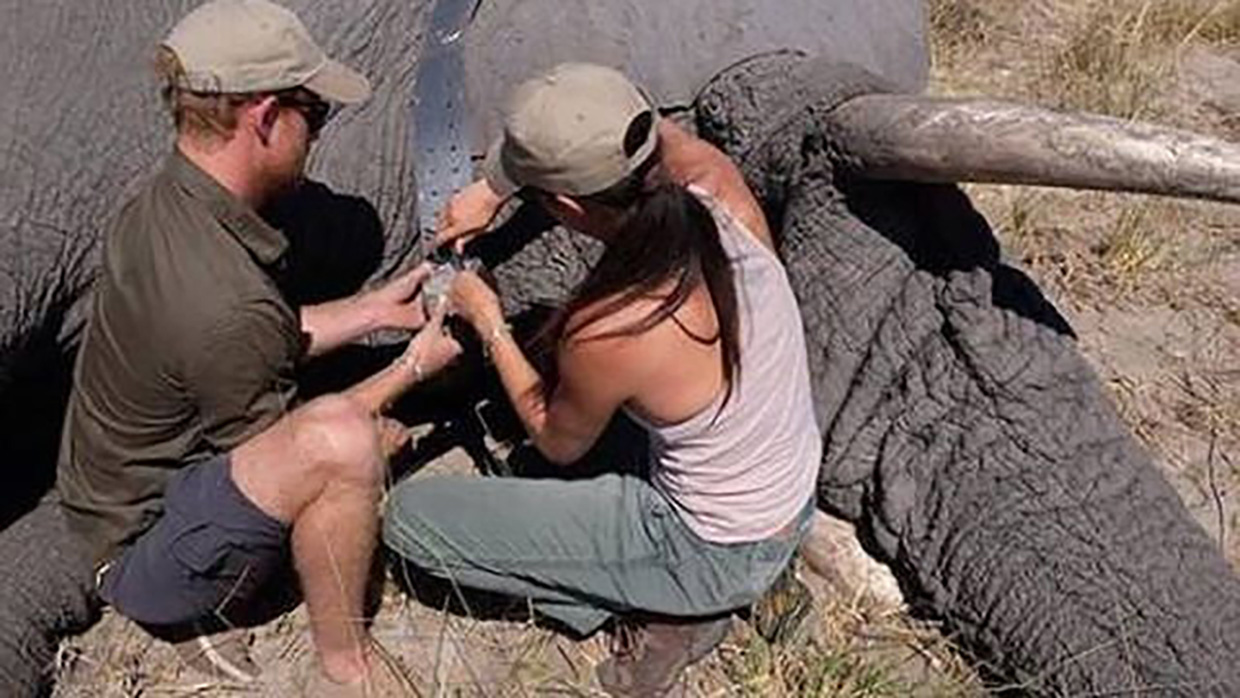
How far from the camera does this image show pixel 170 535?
4355 mm

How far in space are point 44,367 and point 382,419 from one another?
2.65ft

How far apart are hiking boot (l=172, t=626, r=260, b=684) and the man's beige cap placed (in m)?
1.22

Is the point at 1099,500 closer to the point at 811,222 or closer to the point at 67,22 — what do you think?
the point at 811,222

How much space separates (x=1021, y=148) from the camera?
4.22 meters

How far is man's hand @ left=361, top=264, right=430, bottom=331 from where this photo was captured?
476 cm

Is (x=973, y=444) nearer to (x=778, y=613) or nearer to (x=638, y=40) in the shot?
(x=778, y=613)

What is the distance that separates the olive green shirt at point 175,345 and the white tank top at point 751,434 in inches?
31.8

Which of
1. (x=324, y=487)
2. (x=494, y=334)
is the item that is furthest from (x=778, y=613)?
(x=324, y=487)

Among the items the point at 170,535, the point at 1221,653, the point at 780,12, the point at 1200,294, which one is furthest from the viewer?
the point at 1200,294

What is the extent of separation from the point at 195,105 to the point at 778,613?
166 centimetres

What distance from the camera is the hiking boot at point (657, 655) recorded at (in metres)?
4.58

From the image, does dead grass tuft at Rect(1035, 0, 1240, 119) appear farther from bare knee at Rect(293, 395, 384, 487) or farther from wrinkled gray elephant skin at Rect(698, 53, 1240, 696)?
bare knee at Rect(293, 395, 384, 487)

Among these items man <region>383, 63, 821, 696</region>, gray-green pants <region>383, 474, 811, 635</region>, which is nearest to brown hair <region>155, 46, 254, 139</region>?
man <region>383, 63, 821, 696</region>

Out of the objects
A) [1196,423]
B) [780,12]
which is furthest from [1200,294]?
[780,12]
